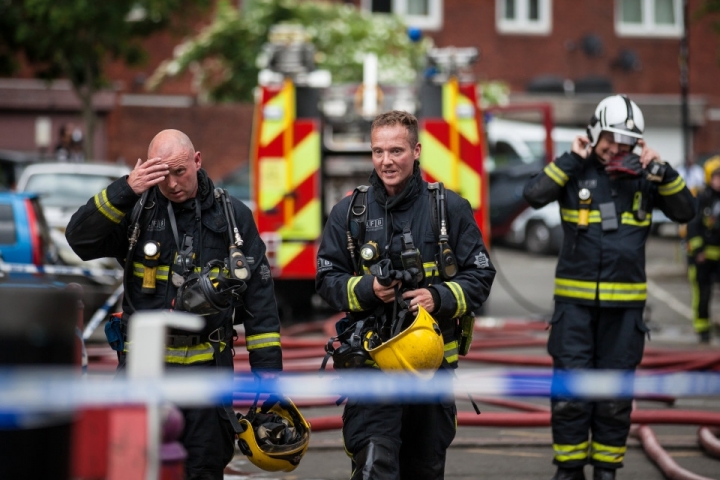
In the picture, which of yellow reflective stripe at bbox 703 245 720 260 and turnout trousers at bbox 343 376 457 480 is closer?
turnout trousers at bbox 343 376 457 480

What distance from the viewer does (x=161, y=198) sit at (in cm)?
508

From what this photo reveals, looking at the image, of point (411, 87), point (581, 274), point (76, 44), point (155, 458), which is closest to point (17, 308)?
point (155, 458)

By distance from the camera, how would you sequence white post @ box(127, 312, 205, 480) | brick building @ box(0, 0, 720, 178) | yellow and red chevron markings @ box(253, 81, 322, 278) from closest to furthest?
1. white post @ box(127, 312, 205, 480)
2. yellow and red chevron markings @ box(253, 81, 322, 278)
3. brick building @ box(0, 0, 720, 178)

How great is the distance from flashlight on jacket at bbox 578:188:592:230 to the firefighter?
6.28 metres

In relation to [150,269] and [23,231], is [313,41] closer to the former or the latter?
[23,231]

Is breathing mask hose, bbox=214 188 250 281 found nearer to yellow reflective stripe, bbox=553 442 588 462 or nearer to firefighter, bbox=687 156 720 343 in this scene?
yellow reflective stripe, bbox=553 442 588 462

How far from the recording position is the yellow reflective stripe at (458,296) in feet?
16.1

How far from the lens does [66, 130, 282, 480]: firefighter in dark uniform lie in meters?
4.85

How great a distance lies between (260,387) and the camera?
16.2 feet

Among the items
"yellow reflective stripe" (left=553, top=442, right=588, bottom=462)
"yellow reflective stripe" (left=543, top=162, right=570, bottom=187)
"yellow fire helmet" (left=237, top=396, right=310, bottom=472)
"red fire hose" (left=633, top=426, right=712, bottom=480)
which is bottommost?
"red fire hose" (left=633, top=426, right=712, bottom=480)

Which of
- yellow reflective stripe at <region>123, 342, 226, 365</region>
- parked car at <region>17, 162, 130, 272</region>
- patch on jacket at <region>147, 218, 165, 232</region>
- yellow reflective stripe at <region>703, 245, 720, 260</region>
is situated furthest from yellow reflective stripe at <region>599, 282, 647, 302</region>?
parked car at <region>17, 162, 130, 272</region>

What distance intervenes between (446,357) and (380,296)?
0.43 m

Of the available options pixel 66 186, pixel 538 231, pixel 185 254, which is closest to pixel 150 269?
pixel 185 254

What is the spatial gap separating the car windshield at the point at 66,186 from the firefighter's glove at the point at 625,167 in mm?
9743
